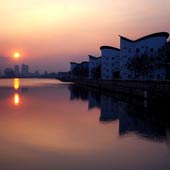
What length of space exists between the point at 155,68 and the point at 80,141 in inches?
2427

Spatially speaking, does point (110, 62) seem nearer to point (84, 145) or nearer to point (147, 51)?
point (147, 51)

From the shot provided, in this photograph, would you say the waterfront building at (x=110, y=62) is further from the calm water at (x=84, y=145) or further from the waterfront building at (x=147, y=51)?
the calm water at (x=84, y=145)

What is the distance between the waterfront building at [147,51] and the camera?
72500 millimetres

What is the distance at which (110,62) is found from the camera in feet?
370

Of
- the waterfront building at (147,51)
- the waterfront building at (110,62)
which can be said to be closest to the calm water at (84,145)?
the waterfront building at (147,51)

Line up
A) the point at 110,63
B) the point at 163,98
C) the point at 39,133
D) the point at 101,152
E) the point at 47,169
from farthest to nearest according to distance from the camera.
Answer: the point at 110,63 < the point at 163,98 < the point at 39,133 < the point at 101,152 < the point at 47,169

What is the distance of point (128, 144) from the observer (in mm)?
14266

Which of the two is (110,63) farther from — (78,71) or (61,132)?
(61,132)

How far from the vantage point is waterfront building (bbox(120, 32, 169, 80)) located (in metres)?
72.5

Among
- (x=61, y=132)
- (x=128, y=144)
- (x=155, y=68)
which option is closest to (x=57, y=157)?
(x=128, y=144)

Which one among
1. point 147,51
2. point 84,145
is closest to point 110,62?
point 147,51

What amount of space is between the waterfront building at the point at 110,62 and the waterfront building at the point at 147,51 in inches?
798

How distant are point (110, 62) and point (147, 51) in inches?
1391

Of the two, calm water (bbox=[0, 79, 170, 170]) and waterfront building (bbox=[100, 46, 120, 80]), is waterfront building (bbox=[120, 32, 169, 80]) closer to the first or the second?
waterfront building (bbox=[100, 46, 120, 80])
